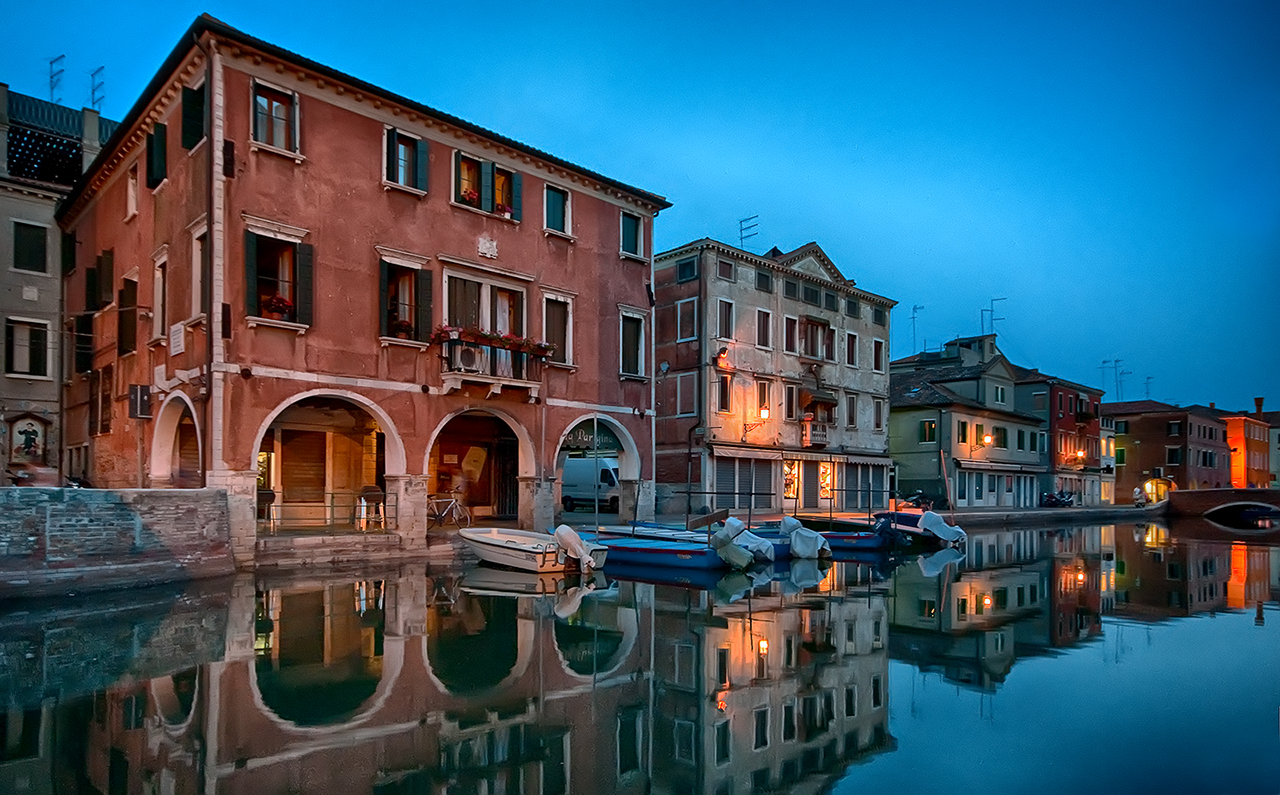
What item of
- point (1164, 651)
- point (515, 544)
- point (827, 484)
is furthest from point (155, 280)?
point (827, 484)

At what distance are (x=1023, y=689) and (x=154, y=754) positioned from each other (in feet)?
27.9

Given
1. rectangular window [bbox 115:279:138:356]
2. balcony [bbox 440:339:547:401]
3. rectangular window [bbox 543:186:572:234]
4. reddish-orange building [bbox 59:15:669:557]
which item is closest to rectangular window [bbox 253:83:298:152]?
reddish-orange building [bbox 59:15:669:557]

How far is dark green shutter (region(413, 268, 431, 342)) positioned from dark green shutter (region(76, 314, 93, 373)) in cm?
1154

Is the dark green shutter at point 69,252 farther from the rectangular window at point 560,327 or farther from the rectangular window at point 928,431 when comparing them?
the rectangular window at point 928,431

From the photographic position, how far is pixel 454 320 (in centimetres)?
2122

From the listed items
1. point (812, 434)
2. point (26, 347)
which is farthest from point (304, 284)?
point (812, 434)

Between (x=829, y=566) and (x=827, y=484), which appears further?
(x=827, y=484)

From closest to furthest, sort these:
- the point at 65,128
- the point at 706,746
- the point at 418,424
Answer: the point at 706,746
the point at 418,424
the point at 65,128

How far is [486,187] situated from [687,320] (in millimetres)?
11635

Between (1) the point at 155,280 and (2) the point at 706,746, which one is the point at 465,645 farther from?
(1) the point at 155,280

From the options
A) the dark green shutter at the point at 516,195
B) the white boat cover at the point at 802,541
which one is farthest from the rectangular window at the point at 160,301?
the white boat cover at the point at 802,541

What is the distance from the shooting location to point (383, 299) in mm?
19719

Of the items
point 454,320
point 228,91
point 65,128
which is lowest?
point 454,320

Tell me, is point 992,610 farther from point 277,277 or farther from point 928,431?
point 928,431
